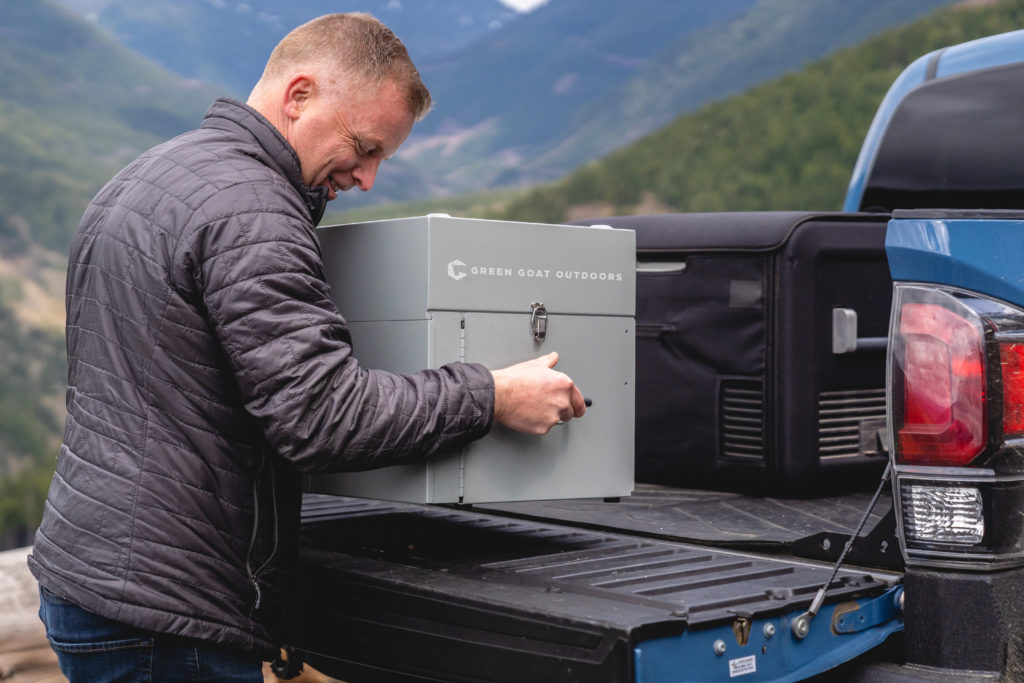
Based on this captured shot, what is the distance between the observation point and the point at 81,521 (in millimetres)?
1937

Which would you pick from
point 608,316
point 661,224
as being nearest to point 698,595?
point 608,316

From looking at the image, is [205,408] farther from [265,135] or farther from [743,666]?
[743,666]

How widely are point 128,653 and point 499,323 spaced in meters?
0.83

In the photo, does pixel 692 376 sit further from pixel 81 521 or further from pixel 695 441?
pixel 81 521

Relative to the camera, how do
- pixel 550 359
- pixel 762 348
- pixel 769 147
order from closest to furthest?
pixel 550 359 → pixel 762 348 → pixel 769 147

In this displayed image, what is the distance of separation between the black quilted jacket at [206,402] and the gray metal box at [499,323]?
0.16 m

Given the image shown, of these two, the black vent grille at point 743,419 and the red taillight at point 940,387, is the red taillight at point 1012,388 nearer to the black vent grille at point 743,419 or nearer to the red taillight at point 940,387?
the red taillight at point 940,387

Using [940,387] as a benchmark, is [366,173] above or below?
above

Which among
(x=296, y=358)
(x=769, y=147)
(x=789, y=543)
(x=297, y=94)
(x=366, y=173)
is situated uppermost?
(x=769, y=147)

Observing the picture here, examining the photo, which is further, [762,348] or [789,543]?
[762,348]

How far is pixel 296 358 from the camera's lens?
1.87 meters

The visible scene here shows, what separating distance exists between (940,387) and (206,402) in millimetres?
1183

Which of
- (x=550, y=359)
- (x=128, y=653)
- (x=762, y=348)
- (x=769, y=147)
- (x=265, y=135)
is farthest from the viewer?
(x=769, y=147)

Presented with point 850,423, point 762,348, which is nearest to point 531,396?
point 762,348
